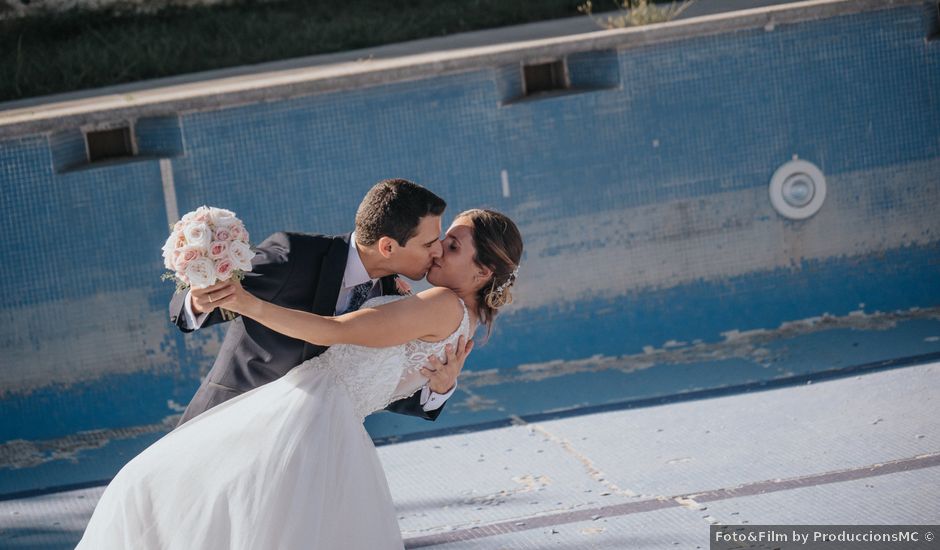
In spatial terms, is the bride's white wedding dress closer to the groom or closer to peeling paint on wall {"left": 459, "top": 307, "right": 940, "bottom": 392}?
the groom

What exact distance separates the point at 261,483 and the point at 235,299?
607 mm

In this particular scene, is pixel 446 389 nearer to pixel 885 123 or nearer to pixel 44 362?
pixel 44 362

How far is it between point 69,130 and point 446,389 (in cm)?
442

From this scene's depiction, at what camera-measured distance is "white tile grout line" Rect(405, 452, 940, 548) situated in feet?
16.3

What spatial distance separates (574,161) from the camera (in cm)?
766

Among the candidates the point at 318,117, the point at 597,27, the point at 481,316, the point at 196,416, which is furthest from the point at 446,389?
the point at 597,27

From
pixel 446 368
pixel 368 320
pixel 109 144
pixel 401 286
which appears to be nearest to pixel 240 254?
pixel 368 320

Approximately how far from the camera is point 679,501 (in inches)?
200

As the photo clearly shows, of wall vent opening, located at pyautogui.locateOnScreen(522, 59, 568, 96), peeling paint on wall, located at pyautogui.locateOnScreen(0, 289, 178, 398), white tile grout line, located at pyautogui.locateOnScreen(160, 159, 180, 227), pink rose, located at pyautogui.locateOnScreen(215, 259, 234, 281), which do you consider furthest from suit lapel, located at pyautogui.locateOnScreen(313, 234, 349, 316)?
wall vent opening, located at pyautogui.locateOnScreen(522, 59, 568, 96)

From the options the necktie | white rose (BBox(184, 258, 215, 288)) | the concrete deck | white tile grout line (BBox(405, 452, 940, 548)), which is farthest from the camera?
white tile grout line (BBox(405, 452, 940, 548))

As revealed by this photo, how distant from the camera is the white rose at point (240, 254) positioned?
3.28m

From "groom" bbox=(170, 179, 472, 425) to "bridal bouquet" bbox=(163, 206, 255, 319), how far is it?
248mm

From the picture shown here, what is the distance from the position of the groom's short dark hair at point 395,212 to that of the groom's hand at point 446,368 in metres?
0.47

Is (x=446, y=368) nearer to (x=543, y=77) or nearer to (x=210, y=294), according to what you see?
(x=210, y=294)
